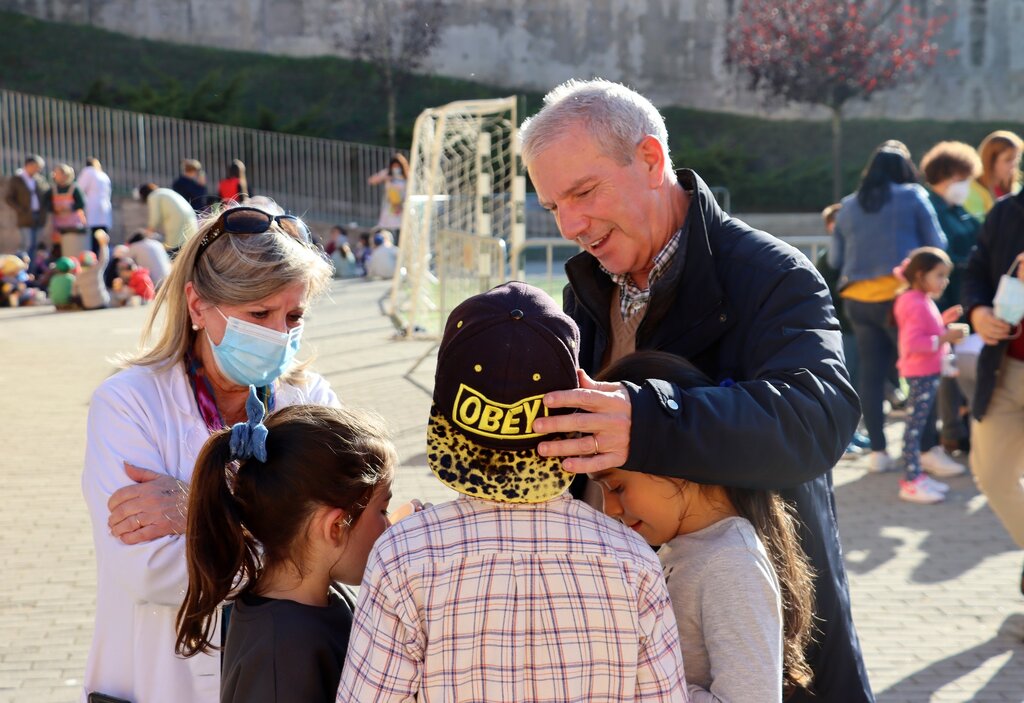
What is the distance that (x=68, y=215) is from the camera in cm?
1959

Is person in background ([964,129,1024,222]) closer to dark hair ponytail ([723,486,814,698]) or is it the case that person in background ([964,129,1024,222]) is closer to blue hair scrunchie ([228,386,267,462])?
dark hair ponytail ([723,486,814,698])

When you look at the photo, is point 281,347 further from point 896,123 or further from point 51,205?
point 896,123

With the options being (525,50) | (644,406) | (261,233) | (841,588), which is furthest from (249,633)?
(525,50)

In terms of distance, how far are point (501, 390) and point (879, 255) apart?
22.0ft

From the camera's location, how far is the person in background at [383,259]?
848 inches

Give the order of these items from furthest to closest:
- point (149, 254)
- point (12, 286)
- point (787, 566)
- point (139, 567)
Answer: point (149, 254) → point (12, 286) → point (139, 567) → point (787, 566)

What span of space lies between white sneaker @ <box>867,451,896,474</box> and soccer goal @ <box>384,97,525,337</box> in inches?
139

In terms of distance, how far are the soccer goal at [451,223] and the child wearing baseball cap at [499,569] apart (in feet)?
27.1

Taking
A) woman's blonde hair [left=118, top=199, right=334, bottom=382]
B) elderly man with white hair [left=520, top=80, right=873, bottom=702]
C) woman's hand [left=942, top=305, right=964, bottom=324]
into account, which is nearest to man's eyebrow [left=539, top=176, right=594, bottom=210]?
elderly man with white hair [left=520, top=80, right=873, bottom=702]

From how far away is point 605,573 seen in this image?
194 centimetres

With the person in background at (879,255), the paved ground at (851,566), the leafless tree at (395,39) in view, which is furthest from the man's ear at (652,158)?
the leafless tree at (395,39)

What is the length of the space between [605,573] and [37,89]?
3232 cm

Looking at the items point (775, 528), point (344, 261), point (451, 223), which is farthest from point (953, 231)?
point (344, 261)

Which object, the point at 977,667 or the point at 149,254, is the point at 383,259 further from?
the point at 977,667
